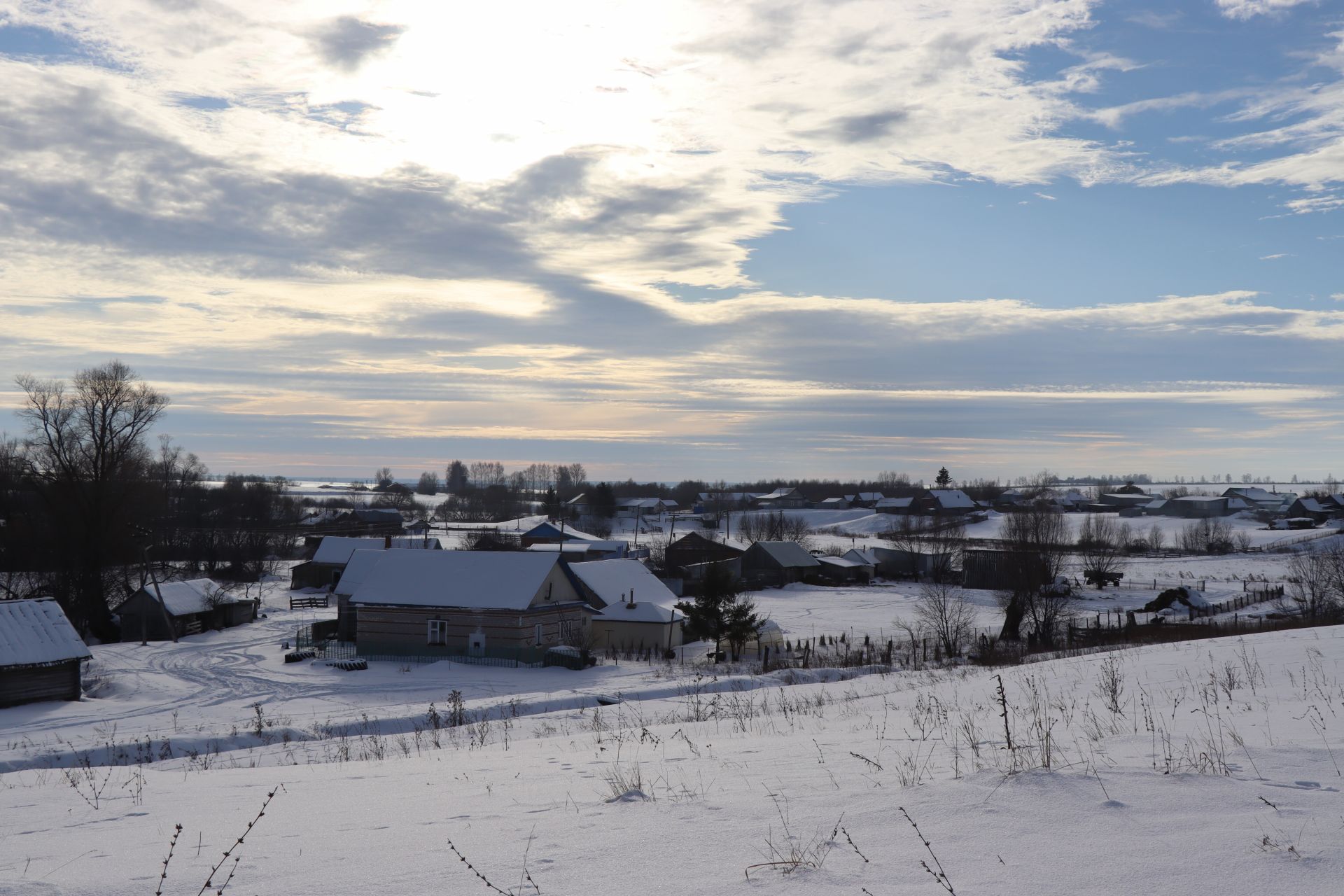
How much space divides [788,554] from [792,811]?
7252 centimetres

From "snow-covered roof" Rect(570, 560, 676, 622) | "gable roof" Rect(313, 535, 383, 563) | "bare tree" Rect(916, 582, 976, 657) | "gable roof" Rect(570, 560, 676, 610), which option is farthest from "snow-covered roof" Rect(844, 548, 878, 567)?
"gable roof" Rect(313, 535, 383, 563)

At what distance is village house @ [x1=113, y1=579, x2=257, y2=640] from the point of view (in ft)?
157

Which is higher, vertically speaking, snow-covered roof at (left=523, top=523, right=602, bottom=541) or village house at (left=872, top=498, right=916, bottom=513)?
village house at (left=872, top=498, right=916, bottom=513)

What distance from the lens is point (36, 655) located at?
29328mm

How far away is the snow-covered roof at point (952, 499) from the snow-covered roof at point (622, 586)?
4234 inches

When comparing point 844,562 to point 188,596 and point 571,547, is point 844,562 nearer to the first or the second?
point 571,547

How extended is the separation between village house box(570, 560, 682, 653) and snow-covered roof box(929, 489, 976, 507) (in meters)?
110

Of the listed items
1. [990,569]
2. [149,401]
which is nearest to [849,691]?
[149,401]

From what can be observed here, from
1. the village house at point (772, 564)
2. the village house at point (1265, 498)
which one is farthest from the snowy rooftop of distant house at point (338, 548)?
the village house at point (1265, 498)

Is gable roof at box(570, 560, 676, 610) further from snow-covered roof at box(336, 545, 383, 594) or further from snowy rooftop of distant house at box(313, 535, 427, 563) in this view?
snowy rooftop of distant house at box(313, 535, 427, 563)

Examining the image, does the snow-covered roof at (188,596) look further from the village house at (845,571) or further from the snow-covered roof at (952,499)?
the snow-covered roof at (952,499)

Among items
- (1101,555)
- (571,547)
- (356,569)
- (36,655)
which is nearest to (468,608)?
(356,569)

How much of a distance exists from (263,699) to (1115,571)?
226ft

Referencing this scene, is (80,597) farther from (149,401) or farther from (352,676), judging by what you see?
(352,676)
